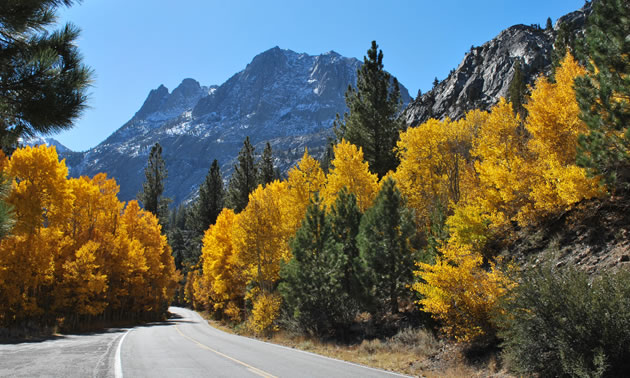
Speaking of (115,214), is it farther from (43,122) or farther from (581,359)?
(581,359)

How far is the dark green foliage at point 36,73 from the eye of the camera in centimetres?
569

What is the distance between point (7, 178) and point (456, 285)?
11923 millimetres

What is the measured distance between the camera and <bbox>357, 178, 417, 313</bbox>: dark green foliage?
17.0m

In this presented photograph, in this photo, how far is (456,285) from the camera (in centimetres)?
1140

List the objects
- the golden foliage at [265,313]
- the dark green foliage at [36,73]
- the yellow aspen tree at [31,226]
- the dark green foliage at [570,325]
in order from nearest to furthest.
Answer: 1. the dark green foliage at [36,73]
2. the dark green foliage at [570,325]
3. the yellow aspen tree at [31,226]
4. the golden foliage at [265,313]

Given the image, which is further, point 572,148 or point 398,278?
point 398,278

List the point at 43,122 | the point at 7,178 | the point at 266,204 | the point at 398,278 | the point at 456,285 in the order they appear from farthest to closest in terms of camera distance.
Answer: the point at 266,204 → the point at 398,278 → the point at 456,285 → the point at 7,178 → the point at 43,122

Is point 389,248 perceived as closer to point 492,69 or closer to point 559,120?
point 559,120

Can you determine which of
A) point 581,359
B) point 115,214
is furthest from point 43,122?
point 115,214

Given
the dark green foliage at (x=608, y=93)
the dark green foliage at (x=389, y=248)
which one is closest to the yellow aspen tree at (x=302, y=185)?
the dark green foliage at (x=389, y=248)

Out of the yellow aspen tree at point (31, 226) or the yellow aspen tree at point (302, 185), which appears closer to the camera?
the yellow aspen tree at point (31, 226)

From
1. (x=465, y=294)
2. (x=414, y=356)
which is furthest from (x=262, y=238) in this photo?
(x=465, y=294)

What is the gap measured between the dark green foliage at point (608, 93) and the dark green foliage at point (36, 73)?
11.6 meters

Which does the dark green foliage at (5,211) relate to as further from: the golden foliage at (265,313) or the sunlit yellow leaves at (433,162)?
the sunlit yellow leaves at (433,162)
